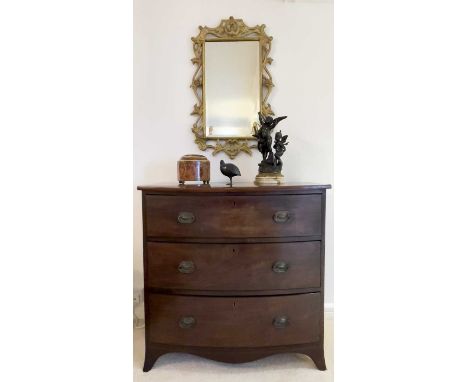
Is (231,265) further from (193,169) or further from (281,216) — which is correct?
(193,169)

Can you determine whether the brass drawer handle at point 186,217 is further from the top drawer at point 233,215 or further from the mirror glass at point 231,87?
the mirror glass at point 231,87

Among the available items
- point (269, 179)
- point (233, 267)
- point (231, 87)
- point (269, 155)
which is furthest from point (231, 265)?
point (231, 87)

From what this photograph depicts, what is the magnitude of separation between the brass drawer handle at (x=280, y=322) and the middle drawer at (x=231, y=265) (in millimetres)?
131

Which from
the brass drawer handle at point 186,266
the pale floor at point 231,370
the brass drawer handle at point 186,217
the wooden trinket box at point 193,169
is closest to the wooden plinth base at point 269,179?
the wooden trinket box at point 193,169

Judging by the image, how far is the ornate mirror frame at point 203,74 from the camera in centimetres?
170

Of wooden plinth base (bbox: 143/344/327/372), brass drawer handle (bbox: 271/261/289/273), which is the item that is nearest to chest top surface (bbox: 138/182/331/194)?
brass drawer handle (bbox: 271/261/289/273)

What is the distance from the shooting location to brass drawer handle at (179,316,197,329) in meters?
1.29

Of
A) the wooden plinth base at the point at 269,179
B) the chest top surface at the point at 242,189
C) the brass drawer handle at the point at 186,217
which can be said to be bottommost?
the brass drawer handle at the point at 186,217

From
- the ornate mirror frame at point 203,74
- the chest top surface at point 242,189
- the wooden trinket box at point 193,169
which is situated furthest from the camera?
the ornate mirror frame at point 203,74
